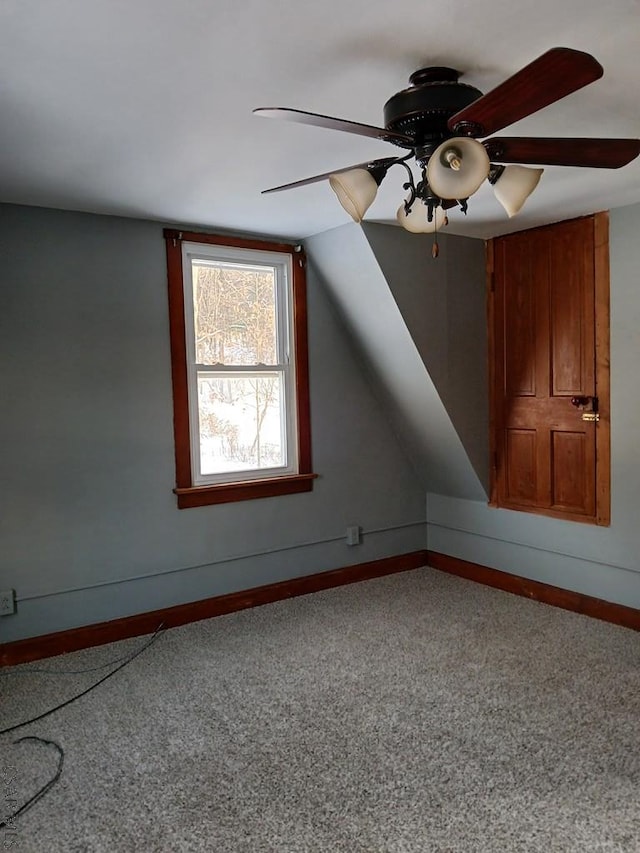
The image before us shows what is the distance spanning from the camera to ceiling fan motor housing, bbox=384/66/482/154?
6.00 feet

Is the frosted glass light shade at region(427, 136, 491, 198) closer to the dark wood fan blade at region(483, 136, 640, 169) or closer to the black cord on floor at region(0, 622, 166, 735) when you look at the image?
the dark wood fan blade at region(483, 136, 640, 169)

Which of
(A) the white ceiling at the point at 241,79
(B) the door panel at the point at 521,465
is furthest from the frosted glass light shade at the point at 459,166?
(B) the door panel at the point at 521,465

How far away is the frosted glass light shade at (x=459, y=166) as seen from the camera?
5.26 ft

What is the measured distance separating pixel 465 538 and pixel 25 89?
143 inches

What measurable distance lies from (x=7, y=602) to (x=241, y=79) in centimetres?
259

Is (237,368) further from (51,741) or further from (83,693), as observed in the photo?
(51,741)

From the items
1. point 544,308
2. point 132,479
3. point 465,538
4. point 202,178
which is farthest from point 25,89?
point 465,538

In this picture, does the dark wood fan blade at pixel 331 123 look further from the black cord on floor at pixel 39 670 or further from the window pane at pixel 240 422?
the black cord on floor at pixel 39 670

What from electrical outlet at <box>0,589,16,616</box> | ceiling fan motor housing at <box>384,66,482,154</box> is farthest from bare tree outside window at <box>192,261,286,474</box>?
ceiling fan motor housing at <box>384,66,482,154</box>

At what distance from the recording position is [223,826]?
195 centimetres

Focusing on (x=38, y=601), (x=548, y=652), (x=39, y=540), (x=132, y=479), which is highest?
(x=132, y=479)

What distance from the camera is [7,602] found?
10.2 ft

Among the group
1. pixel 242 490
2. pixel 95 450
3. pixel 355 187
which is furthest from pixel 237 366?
pixel 355 187

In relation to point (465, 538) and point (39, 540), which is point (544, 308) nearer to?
point (465, 538)
